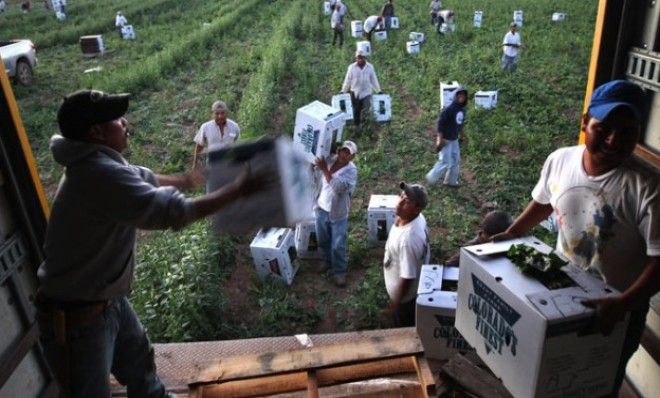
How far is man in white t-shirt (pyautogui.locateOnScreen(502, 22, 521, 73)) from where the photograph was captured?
1416 cm

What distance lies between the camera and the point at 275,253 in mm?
5906

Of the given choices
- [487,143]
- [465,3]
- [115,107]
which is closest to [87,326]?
[115,107]

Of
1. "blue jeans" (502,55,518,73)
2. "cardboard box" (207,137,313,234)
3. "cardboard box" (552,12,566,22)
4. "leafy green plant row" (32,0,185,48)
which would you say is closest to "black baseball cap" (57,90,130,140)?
"cardboard box" (207,137,313,234)

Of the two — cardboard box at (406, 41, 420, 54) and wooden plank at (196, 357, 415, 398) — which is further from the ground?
wooden plank at (196, 357, 415, 398)

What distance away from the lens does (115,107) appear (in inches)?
97.0

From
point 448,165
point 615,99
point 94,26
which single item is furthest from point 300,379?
point 94,26

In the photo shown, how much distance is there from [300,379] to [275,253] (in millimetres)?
3179

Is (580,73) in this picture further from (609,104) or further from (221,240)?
(609,104)

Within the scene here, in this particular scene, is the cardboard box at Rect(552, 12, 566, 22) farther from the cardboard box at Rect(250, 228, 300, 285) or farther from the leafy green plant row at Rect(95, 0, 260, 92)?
the cardboard box at Rect(250, 228, 300, 285)

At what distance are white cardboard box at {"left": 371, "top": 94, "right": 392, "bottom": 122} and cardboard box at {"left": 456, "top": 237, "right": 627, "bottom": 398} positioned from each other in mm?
8723

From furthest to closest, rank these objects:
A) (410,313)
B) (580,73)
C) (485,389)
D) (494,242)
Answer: (580,73), (410,313), (485,389), (494,242)

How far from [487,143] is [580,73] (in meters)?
6.38

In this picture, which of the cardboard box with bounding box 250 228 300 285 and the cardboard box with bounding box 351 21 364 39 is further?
the cardboard box with bounding box 351 21 364 39

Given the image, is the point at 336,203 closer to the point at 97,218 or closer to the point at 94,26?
the point at 97,218
